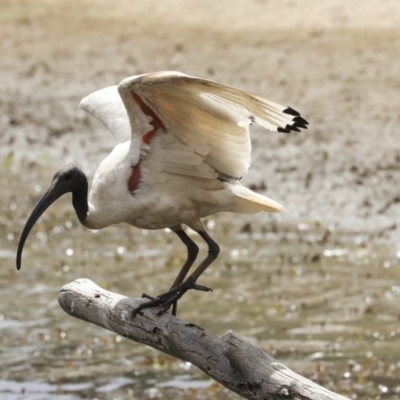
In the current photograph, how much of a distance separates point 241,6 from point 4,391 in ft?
33.6

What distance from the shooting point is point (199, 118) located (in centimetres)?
596

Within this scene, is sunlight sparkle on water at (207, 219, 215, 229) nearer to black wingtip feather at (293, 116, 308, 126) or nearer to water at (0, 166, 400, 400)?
water at (0, 166, 400, 400)

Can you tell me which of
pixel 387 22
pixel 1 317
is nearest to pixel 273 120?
pixel 1 317

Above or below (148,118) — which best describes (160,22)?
above

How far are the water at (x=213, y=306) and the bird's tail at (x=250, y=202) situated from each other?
203 cm

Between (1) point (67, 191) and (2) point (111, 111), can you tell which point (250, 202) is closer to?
(1) point (67, 191)

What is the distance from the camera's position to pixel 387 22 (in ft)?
51.4

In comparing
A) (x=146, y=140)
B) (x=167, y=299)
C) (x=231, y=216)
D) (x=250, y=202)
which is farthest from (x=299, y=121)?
(x=231, y=216)

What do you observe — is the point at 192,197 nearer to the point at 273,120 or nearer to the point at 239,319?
the point at 273,120

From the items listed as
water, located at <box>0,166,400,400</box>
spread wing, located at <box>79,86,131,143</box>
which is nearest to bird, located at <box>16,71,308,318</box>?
spread wing, located at <box>79,86,131,143</box>

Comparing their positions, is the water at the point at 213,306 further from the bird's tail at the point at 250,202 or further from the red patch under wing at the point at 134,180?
the red patch under wing at the point at 134,180

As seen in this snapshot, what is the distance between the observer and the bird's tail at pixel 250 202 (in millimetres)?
6137

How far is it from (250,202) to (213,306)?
3.40 m

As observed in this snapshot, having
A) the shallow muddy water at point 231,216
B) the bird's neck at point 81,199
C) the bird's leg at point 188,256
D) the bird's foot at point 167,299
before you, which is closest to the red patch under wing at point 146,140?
the bird's neck at point 81,199
